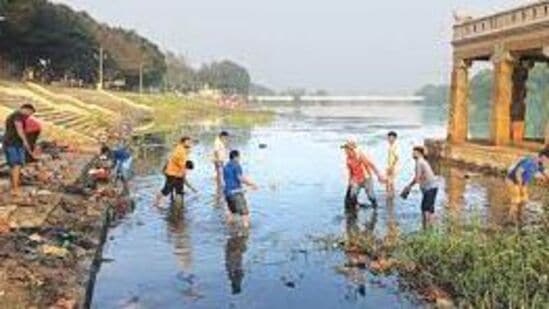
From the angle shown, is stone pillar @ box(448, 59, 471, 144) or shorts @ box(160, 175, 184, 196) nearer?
shorts @ box(160, 175, 184, 196)

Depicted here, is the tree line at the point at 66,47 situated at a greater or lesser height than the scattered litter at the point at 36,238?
greater

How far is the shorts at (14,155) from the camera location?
64.1ft

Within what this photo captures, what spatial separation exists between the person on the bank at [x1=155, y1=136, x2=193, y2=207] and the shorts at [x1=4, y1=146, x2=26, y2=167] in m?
3.53

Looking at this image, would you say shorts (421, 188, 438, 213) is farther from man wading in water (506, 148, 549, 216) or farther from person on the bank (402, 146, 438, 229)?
man wading in water (506, 148, 549, 216)

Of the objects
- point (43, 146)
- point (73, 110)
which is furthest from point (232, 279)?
point (73, 110)

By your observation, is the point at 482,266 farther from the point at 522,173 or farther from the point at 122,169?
the point at 122,169

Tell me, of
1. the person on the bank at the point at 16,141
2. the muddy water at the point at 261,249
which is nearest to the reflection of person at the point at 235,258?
the muddy water at the point at 261,249

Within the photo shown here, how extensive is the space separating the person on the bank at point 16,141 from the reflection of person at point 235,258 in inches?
196

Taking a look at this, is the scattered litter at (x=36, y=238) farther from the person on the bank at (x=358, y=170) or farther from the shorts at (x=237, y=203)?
the person on the bank at (x=358, y=170)

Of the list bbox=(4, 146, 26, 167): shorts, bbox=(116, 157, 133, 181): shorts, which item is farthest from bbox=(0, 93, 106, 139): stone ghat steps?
bbox=(4, 146, 26, 167): shorts

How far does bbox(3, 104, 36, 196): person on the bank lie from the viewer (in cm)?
1948

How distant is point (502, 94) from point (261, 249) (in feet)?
63.7

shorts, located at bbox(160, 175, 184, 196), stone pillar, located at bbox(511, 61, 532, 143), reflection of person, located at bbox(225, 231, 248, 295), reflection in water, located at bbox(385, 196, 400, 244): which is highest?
stone pillar, located at bbox(511, 61, 532, 143)

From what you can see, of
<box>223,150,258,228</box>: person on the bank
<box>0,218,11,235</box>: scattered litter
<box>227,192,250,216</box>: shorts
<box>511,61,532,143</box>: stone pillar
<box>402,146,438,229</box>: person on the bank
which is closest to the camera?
<box>0,218,11,235</box>: scattered litter
